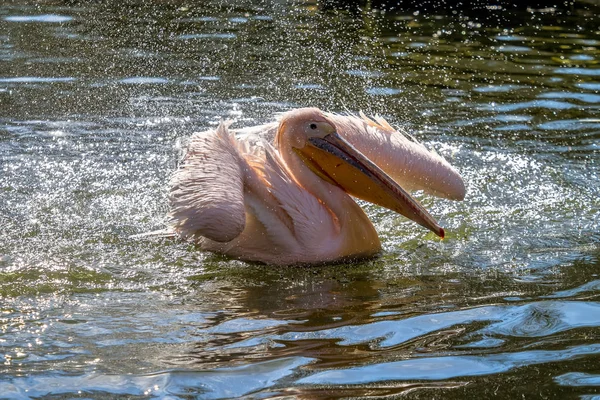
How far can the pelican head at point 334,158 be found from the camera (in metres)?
4.80

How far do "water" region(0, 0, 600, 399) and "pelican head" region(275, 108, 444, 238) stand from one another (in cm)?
36

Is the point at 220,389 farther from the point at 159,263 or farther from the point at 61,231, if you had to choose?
the point at 61,231

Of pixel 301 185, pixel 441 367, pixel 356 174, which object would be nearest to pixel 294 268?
pixel 301 185

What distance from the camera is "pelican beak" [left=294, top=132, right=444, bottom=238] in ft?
15.6

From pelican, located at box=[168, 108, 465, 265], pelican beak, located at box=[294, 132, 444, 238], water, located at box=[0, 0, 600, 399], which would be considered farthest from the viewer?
pelican beak, located at box=[294, 132, 444, 238]

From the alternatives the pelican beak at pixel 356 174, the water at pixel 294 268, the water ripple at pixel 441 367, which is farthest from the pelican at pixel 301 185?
the water ripple at pixel 441 367

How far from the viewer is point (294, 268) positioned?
4684mm

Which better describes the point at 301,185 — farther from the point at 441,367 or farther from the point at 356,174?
the point at 441,367

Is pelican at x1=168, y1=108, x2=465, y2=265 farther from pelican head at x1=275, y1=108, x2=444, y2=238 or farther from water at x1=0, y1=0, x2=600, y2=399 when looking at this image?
water at x1=0, y1=0, x2=600, y2=399

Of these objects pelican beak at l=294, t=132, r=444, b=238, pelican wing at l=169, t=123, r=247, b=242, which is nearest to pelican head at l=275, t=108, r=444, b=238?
pelican beak at l=294, t=132, r=444, b=238

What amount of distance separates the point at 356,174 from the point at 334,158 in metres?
0.15

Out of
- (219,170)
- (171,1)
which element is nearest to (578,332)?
(219,170)

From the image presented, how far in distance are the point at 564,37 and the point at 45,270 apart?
24.5 feet

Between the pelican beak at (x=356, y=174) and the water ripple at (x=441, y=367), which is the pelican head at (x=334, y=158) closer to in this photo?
the pelican beak at (x=356, y=174)
